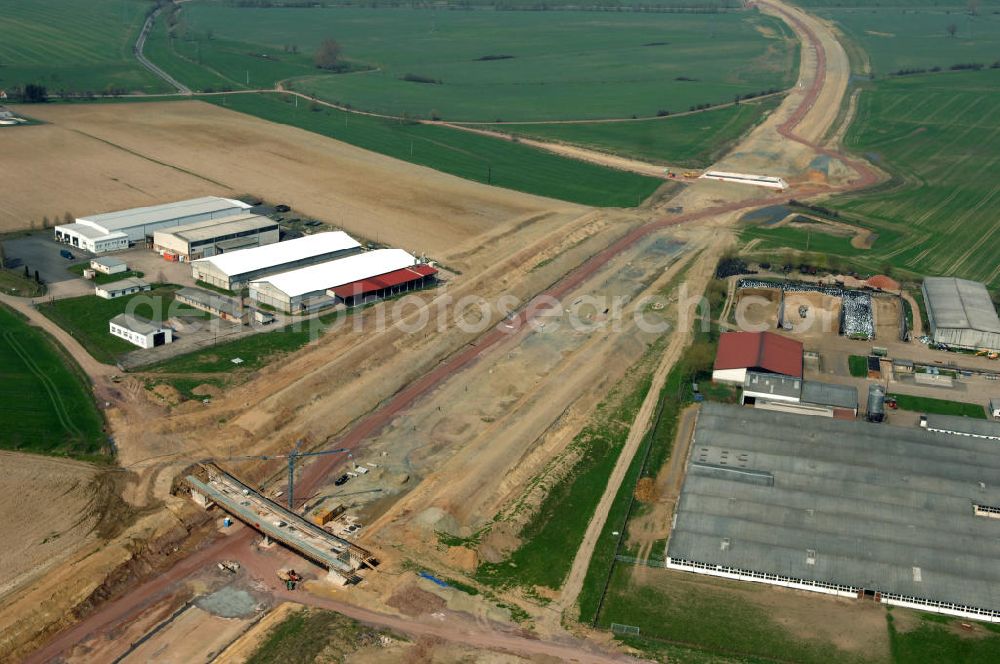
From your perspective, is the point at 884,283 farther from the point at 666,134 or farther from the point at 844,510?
the point at 666,134

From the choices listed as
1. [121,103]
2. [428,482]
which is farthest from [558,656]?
[121,103]

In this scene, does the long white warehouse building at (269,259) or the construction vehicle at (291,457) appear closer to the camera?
the construction vehicle at (291,457)

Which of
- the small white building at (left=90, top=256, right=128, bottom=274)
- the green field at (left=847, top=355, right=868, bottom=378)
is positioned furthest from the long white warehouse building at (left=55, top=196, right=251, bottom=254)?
the green field at (left=847, top=355, right=868, bottom=378)

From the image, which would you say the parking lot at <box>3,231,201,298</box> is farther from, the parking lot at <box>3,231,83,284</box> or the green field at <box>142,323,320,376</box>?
the green field at <box>142,323,320,376</box>

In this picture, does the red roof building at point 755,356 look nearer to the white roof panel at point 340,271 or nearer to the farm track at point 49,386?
the white roof panel at point 340,271

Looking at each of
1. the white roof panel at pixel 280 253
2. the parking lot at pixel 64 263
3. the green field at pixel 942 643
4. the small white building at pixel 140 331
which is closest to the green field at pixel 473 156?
the white roof panel at pixel 280 253
